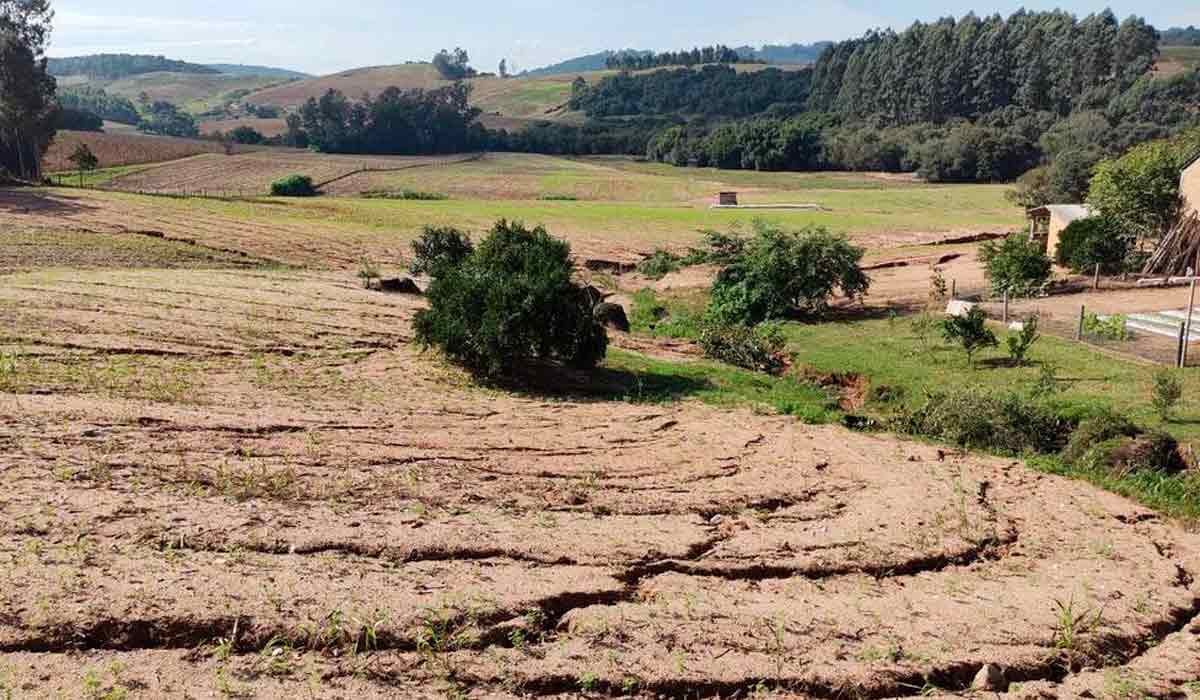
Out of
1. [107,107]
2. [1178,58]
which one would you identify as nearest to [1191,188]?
[1178,58]

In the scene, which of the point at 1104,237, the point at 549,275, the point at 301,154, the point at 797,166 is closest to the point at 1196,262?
the point at 1104,237

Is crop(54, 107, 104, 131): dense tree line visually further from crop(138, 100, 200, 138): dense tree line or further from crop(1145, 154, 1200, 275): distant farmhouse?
crop(1145, 154, 1200, 275): distant farmhouse

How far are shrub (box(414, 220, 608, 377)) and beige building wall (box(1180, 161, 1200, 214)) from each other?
85.1 feet

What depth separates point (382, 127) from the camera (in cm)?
10856

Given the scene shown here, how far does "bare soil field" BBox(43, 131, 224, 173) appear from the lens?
251 feet

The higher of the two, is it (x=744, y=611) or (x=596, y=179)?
(x=596, y=179)

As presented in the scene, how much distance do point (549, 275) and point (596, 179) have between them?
65026 millimetres

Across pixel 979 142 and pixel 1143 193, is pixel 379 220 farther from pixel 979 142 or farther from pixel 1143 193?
pixel 979 142

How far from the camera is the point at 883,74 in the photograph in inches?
4803

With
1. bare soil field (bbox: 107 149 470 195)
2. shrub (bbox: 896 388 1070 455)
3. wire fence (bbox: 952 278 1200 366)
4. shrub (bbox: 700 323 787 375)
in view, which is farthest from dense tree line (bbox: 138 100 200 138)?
shrub (bbox: 896 388 1070 455)

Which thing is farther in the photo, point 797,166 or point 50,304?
point 797,166

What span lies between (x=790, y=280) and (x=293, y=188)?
154 feet

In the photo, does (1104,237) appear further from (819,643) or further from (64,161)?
(64,161)

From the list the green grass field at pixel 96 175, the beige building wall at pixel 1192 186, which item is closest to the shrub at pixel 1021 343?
the beige building wall at pixel 1192 186
